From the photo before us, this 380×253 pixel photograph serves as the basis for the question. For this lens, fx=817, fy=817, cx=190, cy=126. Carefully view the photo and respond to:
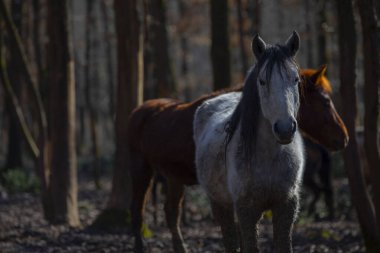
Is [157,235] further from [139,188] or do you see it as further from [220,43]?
[220,43]

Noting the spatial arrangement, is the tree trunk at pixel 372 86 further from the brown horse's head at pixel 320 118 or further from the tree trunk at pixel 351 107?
the brown horse's head at pixel 320 118

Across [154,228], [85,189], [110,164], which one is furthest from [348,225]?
[110,164]

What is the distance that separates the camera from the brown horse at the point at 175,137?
336 inches

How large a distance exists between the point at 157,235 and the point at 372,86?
17.3 feet

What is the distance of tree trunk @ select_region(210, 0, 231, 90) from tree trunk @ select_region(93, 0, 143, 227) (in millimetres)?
1321

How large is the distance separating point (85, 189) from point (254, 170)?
61.7 feet

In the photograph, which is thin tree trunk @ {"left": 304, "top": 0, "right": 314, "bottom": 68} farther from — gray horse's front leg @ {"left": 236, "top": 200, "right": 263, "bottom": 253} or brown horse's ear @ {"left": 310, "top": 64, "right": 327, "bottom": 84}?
gray horse's front leg @ {"left": 236, "top": 200, "right": 263, "bottom": 253}

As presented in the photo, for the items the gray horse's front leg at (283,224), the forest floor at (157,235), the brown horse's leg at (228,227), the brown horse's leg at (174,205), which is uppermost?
the gray horse's front leg at (283,224)

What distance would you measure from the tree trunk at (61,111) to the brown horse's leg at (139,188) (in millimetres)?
3639

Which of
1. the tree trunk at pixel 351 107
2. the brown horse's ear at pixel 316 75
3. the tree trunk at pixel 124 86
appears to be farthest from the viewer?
the tree trunk at pixel 124 86

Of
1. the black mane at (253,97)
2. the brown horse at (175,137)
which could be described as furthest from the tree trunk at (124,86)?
the black mane at (253,97)

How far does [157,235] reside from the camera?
13.2 m

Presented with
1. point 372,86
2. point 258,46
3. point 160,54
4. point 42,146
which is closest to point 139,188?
point 372,86

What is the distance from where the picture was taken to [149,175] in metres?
10.9
